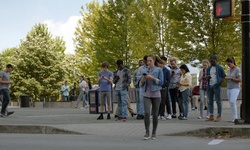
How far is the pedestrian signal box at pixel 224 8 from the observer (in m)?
12.6

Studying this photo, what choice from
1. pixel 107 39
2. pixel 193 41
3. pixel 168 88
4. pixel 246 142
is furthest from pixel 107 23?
pixel 246 142

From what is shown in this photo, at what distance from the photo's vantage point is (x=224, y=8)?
41.9 ft

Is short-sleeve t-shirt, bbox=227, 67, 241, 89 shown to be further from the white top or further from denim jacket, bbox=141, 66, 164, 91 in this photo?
denim jacket, bbox=141, 66, 164, 91

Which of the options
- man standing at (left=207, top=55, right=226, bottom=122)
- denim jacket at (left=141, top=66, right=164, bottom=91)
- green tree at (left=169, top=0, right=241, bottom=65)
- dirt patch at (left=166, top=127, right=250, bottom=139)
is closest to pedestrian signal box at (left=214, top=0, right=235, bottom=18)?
man standing at (left=207, top=55, right=226, bottom=122)

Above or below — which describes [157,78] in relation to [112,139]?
above

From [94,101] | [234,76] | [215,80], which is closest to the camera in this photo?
[234,76]

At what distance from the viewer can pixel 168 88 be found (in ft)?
52.1

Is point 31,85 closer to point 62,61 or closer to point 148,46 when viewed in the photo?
point 62,61

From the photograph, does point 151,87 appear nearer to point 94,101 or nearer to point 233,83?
point 233,83

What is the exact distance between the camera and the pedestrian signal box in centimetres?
1265

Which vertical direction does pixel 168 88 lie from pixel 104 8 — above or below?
below

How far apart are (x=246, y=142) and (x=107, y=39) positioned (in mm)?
30111

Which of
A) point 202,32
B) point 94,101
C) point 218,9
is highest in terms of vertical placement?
point 202,32

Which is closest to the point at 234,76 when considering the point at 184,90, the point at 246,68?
the point at 246,68
